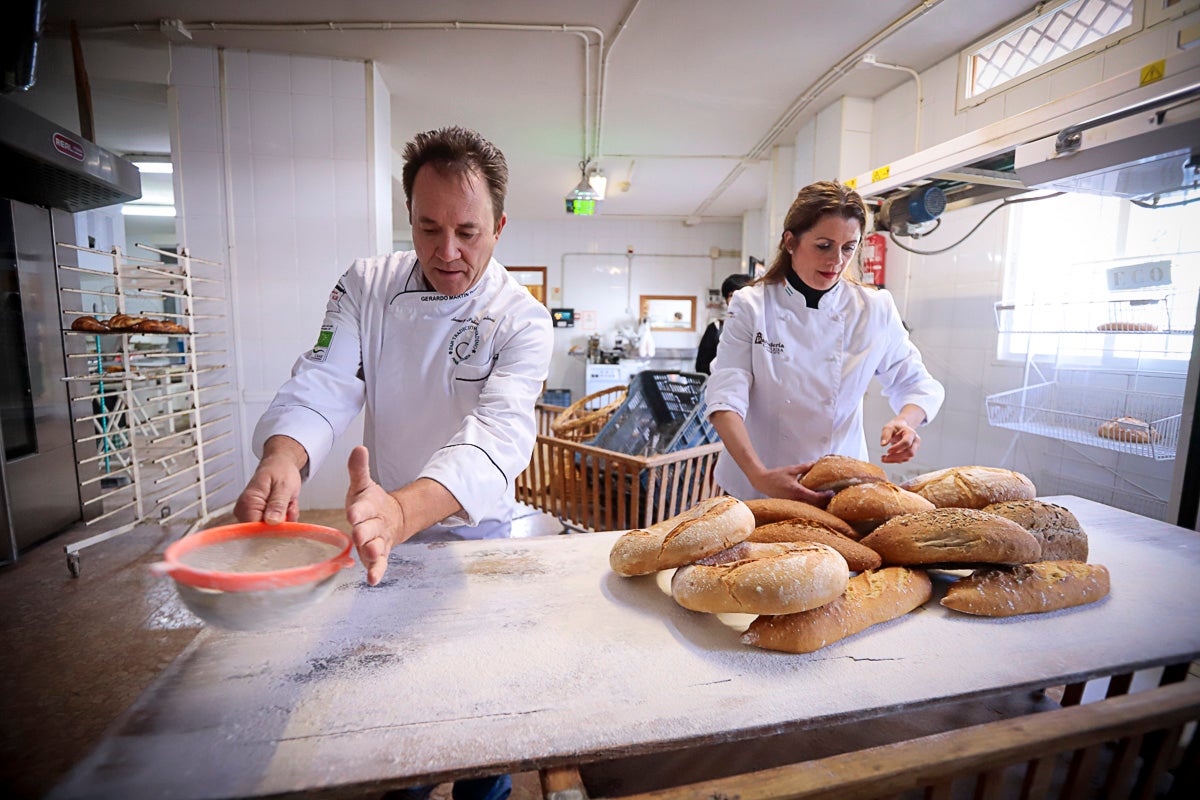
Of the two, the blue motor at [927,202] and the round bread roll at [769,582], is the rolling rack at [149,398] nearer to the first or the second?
the round bread roll at [769,582]

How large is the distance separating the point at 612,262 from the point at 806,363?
711 centimetres

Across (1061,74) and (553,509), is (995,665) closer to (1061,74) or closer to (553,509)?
(553,509)

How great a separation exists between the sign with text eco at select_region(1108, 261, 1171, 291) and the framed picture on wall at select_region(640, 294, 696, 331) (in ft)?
21.7

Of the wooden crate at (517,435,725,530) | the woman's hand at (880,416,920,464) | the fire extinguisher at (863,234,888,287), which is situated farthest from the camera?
the fire extinguisher at (863,234,888,287)

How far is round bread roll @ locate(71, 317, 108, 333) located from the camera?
8.60 feet

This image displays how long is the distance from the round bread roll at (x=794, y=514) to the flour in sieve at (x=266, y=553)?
777 millimetres

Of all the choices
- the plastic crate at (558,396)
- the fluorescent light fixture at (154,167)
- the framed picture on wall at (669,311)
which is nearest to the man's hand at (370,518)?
the fluorescent light fixture at (154,167)

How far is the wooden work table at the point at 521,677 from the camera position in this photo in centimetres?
56

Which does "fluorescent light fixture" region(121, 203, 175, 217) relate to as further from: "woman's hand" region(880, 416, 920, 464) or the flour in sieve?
"woman's hand" region(880, 416, 920, 464)

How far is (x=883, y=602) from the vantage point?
82 cm

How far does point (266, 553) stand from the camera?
2.27ft

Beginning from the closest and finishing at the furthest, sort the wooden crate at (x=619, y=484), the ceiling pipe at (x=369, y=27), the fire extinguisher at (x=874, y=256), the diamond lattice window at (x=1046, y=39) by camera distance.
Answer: the wooden crate at (x=619, y=484) → the diamond lattice window at (x=1046, y=39) → the ceiling pipe at (x=369, y=27) → the fire extinguisher at (x=874, y=256)

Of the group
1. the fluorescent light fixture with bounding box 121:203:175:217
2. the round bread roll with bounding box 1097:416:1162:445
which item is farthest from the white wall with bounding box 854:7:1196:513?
the fluorescent light fixture with bounding box 121:203:175:217

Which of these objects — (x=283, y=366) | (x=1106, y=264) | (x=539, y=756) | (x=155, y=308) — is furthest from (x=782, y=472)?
(x=155, y=308)
